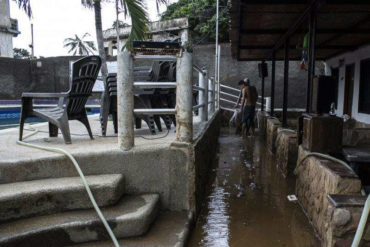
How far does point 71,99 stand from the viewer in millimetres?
3613

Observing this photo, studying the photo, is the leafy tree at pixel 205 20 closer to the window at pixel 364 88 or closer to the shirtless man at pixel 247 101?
the shirtless man at pixel 247 101

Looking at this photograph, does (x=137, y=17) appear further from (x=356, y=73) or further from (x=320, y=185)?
(x=356, y=73)

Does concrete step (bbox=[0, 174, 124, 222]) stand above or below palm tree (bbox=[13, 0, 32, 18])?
below

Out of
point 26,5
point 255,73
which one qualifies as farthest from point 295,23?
point 255,73

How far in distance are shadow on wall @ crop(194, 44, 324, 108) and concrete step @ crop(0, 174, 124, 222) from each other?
1183 cm

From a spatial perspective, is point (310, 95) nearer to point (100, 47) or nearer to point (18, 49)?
point (100, 47)

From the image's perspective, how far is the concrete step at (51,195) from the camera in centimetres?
239

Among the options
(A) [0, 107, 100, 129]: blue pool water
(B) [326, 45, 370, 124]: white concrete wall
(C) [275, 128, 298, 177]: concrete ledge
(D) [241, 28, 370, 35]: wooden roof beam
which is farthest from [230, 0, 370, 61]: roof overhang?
(A) [0, 107, 100, 129]: blue pool water

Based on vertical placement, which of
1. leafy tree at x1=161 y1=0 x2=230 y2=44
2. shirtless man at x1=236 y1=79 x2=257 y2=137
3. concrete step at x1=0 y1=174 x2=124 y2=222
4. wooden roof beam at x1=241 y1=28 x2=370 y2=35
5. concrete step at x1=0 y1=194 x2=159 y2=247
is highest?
leafy tree at x1=161 y1=0 x2=230 y2=44

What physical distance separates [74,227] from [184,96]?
4.91ft

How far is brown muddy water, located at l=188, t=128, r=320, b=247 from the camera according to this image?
9.61 feet

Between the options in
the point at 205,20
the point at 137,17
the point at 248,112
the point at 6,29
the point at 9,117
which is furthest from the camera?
the point at 6,29

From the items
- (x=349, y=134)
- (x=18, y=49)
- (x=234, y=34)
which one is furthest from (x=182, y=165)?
(x=18, y=49)

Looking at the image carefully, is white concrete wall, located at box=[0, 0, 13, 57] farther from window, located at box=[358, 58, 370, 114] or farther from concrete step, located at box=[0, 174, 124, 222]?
concrete step, located at box=[0, 174, 124, 222]
